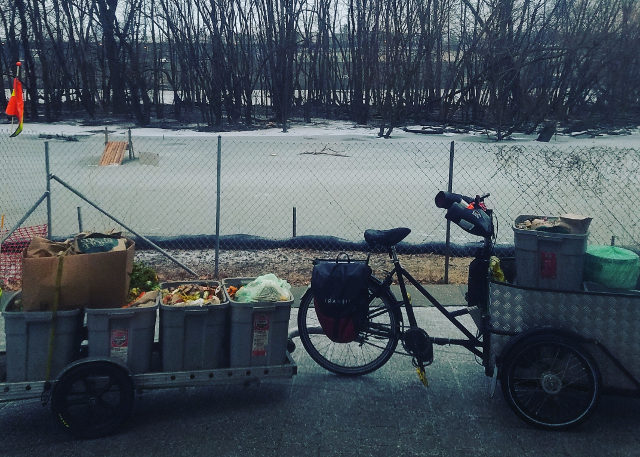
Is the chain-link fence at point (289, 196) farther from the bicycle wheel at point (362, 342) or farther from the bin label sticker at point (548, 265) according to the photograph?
the bin label sticker at point (548, 265)

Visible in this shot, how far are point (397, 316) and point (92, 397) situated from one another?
2.08 m

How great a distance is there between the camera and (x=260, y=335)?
4242 millimetres

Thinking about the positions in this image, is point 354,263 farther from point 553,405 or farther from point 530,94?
point 530,94

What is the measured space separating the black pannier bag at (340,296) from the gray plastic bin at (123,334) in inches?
42.8

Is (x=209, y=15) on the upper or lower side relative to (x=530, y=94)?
upper

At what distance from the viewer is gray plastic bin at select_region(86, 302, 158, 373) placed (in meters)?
3.96

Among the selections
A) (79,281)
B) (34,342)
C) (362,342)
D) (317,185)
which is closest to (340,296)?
(362,342)

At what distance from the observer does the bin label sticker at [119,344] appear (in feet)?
13.1

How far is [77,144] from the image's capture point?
64.4 ft

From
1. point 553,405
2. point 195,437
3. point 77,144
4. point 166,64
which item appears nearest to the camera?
point 195,437

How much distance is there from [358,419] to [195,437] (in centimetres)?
103

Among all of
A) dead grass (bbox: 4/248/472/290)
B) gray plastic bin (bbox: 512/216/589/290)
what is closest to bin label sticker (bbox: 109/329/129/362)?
gray plastic bin (bbox: 512/216/589/290)

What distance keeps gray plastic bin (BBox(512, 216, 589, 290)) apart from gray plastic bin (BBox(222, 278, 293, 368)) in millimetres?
1702

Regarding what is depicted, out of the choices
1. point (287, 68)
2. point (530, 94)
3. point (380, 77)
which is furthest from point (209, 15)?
point (530, 94)
